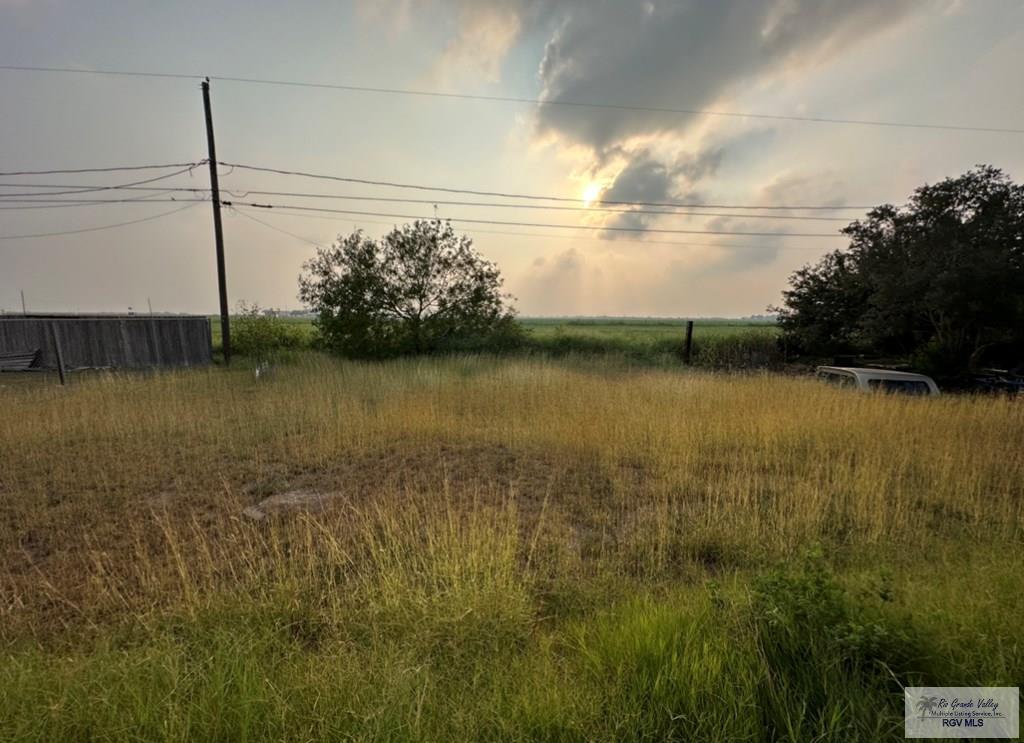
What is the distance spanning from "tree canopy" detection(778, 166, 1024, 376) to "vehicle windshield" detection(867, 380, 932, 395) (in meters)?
5.32

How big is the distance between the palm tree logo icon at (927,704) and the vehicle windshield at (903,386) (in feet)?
27.3

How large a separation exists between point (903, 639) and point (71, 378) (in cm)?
2049

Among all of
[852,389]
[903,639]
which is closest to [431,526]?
[903,639]

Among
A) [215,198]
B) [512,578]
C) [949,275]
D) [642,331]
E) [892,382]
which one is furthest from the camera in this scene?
[642,331]

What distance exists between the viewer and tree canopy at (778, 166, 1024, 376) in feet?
35.3

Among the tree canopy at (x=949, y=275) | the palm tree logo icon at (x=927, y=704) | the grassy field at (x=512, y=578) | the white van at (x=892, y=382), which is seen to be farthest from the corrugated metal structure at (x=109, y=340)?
the tree canopy at (x=949, y=275)

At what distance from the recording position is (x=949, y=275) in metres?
10.6

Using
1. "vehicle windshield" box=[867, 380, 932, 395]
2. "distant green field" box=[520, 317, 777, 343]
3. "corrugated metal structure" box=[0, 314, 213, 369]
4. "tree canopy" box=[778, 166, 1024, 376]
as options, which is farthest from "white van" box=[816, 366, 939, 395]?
"corrugated metal structure" box=[0, 314, 213, 369]

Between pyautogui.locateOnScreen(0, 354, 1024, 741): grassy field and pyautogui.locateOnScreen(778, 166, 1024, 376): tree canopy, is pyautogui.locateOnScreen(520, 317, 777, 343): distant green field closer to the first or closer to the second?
pyautogui.locateOnScreen(778, 166, 1024, 376): tree canopy

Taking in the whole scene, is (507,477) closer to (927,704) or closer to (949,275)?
(927,704)

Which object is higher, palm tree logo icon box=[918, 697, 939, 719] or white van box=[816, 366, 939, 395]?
white van box=[816, 366, 939, 395]

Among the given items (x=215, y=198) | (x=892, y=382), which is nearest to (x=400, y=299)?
(x=215, y=198)

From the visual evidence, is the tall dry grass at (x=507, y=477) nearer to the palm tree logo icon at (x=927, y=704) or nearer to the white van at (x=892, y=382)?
the white van at (x=892, y=382)

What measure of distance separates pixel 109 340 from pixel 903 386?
86.9 feet
